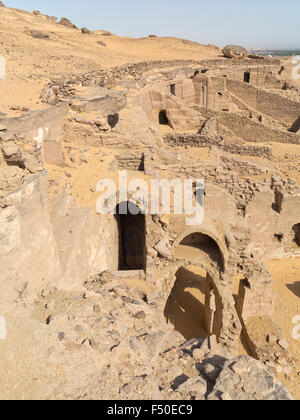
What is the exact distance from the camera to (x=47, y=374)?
9.24ft

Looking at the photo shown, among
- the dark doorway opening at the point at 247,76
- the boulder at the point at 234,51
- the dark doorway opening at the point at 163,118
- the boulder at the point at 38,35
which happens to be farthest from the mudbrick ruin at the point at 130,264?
the boulder at the point at 234,51

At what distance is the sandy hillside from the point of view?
11.7m

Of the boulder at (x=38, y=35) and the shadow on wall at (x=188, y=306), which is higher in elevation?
the boulder at (x=38, y=35)

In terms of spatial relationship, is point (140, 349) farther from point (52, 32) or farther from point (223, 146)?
point (52, 32)

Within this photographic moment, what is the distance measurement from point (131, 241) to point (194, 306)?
113 inches

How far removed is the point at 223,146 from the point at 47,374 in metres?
14.5

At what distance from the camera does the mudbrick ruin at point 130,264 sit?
10.1 ft

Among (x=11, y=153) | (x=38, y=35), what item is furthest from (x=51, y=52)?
(x=11, y=153)

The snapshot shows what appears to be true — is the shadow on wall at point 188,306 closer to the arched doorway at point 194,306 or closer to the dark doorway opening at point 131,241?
the arched doorway at point 194,306

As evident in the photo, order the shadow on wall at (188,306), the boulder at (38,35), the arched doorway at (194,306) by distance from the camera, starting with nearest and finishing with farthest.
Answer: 1. the arched doorway at (194,306)
2. the shadow on wall at (188,306)
3. the boulder at (38,35)

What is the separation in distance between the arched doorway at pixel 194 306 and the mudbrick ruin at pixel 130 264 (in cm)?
4

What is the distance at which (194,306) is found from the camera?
945cm

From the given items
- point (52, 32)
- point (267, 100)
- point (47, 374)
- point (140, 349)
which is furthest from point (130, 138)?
point (52, 32)

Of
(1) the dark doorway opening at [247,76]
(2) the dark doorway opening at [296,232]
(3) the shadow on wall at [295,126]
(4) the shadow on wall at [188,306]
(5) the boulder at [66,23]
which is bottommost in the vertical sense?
(4) the shadow on wall at [188,306]
